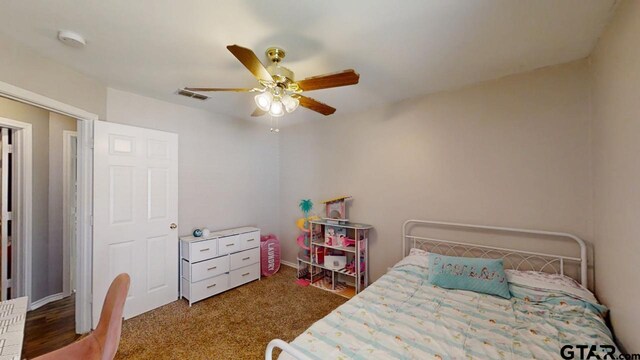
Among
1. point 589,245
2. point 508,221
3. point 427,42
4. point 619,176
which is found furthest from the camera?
point 508,221

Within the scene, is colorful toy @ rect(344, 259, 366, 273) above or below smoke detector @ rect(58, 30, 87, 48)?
below

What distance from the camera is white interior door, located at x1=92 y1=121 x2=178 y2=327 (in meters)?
2.37

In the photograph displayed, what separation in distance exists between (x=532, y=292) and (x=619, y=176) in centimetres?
99

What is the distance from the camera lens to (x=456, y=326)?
1.52m

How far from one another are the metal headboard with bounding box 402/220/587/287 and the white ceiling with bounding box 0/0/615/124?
1.48m

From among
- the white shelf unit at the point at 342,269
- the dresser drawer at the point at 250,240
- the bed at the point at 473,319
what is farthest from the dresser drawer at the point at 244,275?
the bed at the point at 473,319

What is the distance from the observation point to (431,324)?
154 cm

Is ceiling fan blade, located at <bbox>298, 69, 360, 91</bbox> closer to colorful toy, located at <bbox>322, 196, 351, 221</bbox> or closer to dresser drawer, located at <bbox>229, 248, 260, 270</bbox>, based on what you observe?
colorful toy, located at <bbox>322, 196, 351, 221</bbox>

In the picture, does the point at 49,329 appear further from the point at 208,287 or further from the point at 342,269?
the point at 342,269

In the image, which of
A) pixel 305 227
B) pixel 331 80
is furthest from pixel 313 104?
pixel 305 227

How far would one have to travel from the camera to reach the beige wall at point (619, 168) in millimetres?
1251

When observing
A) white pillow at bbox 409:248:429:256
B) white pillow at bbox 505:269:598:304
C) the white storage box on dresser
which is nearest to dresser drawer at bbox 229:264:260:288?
the white storage box on dresser

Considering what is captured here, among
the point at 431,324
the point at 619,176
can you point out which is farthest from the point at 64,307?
the point at 619,176

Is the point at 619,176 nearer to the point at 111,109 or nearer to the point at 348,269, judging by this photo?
the point at 348,269
